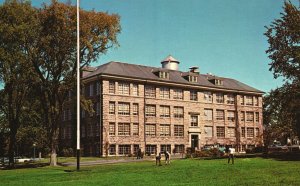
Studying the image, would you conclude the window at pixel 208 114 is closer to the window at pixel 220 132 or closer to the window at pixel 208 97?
the window at pixel 208 97

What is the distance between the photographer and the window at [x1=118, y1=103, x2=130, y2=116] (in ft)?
208

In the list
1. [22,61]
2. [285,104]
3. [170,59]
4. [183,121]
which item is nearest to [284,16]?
[285,104]

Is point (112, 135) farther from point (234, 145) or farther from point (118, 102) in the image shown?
point (234, 145)

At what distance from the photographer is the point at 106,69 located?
2517 inches

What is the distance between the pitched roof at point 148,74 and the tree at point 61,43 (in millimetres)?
17581

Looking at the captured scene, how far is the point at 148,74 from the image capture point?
69562 millimetres

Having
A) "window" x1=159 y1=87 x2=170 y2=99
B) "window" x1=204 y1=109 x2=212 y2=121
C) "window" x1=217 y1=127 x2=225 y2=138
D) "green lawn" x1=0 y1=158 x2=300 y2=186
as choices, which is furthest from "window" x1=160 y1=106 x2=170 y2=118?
"green lawn" x1=0 y1=158 x2=300 y2=186

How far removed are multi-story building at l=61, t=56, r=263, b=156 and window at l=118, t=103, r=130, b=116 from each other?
0.16 m

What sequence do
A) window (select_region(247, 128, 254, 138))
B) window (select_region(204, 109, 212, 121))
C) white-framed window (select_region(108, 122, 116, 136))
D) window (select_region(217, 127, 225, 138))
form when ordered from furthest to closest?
window (select_region(247, 128, 254, 138)), window (select_region(217, 127, 225, 138)), window (select_region(204, 109, 212, 121)), white-framed window (select_region(108, 122, 116, 136))

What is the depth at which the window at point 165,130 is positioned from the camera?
68.6m

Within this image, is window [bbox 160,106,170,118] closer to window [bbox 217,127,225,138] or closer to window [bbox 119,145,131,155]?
window [bbox 119,145,131,155]

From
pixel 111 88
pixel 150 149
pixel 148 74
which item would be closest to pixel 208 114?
pixel 148 74

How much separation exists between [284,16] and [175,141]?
3289 cm

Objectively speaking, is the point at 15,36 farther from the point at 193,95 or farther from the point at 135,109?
the point at 193,95
